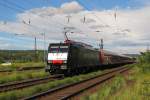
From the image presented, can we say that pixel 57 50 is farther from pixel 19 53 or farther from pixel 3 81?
pixel 19 53

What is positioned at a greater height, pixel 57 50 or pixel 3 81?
pixel 57 50

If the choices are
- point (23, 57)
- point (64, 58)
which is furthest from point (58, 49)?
point (23, 57)

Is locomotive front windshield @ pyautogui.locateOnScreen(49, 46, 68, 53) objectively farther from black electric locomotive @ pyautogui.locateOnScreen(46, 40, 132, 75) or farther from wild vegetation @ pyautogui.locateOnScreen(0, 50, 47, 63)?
wild vegetation @ pyautogui.locateOnScreen(0, 50, 47, 63)

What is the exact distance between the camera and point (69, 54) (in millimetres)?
30000

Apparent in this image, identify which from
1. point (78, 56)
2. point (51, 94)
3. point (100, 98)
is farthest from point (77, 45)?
point (100, 98)

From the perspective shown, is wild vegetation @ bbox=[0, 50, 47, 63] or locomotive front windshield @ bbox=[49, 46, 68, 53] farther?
wild vegetation @ bbox=[0, 50, 47, 63]

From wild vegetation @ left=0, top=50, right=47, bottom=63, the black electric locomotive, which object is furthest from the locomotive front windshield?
wild vegetation @ left=0, top=50, right=47, bottom=63

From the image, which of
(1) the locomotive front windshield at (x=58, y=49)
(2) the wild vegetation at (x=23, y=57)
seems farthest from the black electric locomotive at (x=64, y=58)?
(2) the wild vegetation at (x=23, y=57)

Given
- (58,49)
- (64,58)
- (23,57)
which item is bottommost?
(64,58)

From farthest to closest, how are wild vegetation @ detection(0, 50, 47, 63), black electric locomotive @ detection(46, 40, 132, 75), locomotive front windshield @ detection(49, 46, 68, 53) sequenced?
wild vegetation @ detection(0, 50, 47, 63)
locomotive front windshield @ detection(49, 46, 68, 53)
black electric locomotive @ detection(46, 40, 132, 75)

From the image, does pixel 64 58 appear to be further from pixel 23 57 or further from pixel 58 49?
pixel 23 57

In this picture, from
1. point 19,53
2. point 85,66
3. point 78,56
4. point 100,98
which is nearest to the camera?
point 100,98

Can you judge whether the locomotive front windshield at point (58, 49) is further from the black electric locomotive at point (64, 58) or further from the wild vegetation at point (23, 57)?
the wild vegetation at point (23, 57)

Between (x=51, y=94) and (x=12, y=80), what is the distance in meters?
10.8
